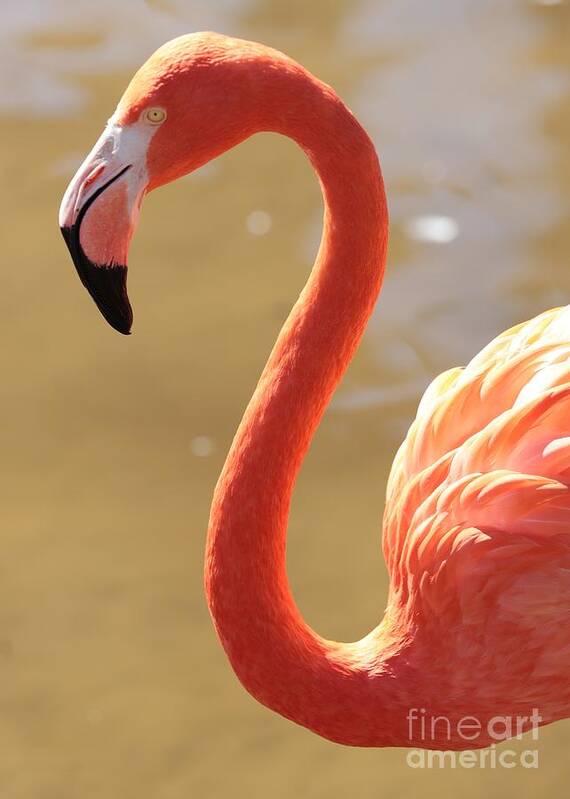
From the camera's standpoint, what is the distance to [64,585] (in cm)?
391

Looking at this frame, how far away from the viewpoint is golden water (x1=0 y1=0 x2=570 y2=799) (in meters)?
→ 3.53

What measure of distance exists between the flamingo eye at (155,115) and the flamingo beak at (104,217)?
66 millimetres

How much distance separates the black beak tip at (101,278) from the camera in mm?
2355

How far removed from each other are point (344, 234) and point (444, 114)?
3.00m

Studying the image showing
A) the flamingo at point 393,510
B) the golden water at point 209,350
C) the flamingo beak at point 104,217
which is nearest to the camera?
the flamingo beak at point 104,217

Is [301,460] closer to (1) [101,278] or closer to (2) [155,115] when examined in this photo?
(1) [101,278]

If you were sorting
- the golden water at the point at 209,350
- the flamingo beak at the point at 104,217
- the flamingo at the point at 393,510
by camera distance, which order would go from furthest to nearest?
the golden water at the point at 209,350
the flamingo at the point at 393,510
the flamingo beak at the point at 104,217

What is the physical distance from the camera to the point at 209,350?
458 cm

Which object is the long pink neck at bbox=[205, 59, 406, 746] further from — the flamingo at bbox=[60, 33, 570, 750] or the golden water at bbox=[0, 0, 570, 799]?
the golden water at bbox=[0, 0, 570, 799]

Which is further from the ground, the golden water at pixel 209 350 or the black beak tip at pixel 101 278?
the golden water at pixel 209 350

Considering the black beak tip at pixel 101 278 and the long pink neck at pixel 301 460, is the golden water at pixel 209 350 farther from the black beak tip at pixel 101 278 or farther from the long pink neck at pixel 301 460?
the black beak tip at pixel 101 278

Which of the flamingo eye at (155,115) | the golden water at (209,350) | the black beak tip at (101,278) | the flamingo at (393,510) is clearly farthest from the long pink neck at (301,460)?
the golden water at (209,350)

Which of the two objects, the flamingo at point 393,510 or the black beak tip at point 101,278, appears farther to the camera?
the flamingo at point 393,510

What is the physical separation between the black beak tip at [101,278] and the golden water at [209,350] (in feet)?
4.92
